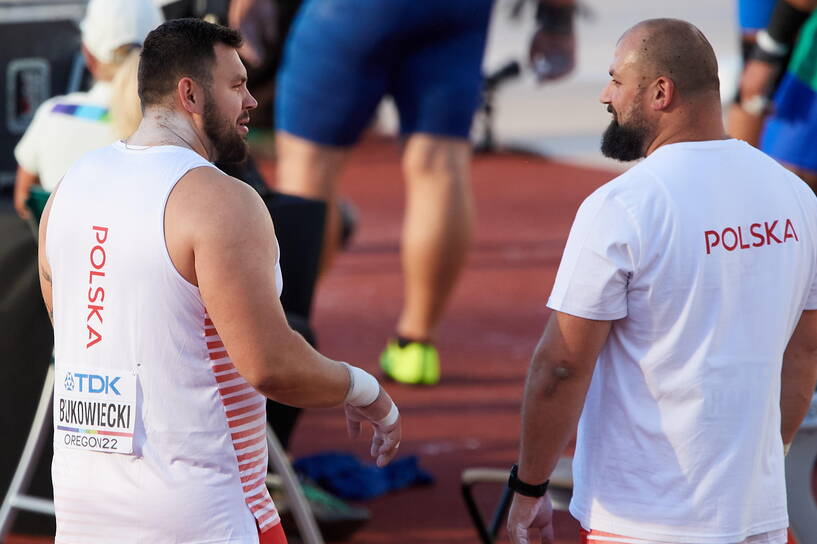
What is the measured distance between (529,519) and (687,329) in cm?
48

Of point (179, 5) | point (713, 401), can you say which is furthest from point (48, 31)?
point (713, 401)

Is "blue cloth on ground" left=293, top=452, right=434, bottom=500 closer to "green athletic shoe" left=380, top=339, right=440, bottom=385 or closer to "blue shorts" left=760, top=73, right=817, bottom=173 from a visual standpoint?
"green athletic shoe" left=380, top=339, right=440, bottom=385

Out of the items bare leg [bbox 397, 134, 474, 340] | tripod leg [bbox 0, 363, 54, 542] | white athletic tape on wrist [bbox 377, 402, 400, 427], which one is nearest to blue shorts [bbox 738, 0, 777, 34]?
bare leg [bbox 397, 134, 474, 340]

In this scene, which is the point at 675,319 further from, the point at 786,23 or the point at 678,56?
the point at 786,23

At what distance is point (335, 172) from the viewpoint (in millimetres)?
5570

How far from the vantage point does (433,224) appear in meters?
5.69

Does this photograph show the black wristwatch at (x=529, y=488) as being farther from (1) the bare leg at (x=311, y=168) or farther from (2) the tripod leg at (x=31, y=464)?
(1) the bare leg at (x=311, y=168)

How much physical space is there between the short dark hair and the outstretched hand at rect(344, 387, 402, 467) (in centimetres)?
61

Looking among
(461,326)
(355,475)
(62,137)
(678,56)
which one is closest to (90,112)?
(62,137)

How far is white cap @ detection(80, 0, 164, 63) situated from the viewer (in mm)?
4070

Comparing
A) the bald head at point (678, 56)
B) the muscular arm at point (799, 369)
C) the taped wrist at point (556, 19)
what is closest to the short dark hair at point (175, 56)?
the bald head at point (678, 56)

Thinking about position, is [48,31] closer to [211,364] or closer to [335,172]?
[335,172]

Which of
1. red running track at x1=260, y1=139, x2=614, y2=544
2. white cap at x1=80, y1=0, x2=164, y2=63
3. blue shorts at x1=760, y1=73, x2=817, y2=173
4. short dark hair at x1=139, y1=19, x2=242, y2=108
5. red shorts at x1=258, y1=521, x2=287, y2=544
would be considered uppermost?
short dark hair at x1=139, y1=19, x2=242, y2=108

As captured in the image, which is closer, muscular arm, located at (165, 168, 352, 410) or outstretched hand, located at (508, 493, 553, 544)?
muscular arm, located at (165, 168, 352, 410)
